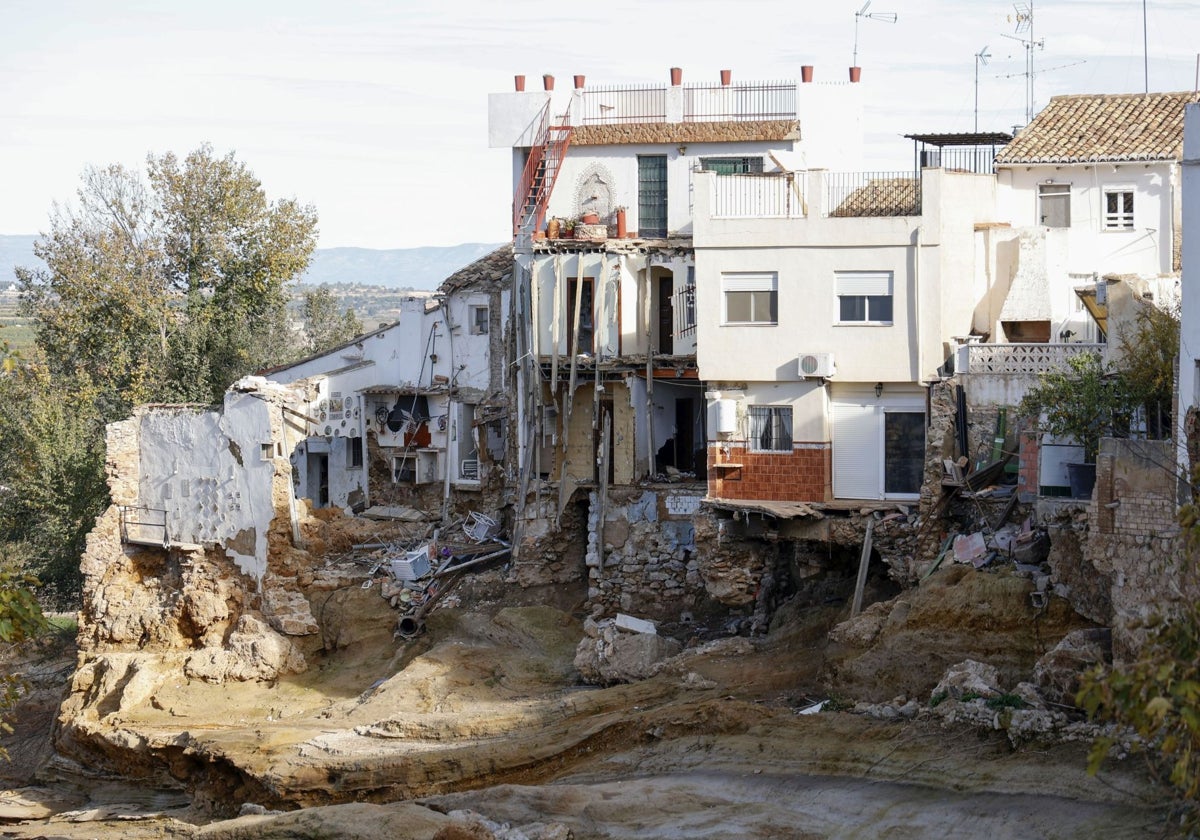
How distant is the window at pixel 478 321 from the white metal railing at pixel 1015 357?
44.0 feet

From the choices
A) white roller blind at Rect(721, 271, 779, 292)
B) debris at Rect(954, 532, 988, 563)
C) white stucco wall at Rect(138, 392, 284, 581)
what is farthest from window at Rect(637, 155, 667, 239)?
debris at Rect(954, 532, 988, 563)

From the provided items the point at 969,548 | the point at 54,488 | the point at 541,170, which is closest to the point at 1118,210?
the point at 969,548

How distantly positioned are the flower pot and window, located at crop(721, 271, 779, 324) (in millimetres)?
7659

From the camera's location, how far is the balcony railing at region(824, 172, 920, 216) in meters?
32.6

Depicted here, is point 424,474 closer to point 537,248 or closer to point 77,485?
point 537,248

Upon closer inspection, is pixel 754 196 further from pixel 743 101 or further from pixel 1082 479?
pixel 1082 479

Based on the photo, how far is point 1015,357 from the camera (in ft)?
97.6

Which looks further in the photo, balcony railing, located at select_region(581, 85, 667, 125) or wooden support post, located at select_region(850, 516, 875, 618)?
balcony railing, located at select_region(581, 85, 667, 125)

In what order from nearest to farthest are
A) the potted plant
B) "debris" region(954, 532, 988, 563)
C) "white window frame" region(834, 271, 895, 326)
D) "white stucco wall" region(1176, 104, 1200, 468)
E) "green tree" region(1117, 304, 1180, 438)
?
1. "white stucco wall" region(1176, 104, 1200, 468)
2. "green tree" region(1117, 304, 1180, 438)
3. the potted plant
4. "debris" region(954, 532, 988, 563)
5. "white window frame" region(834, 271, 895, 326)

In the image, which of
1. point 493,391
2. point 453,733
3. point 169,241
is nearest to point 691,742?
point 453,733

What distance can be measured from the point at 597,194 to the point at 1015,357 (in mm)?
11075

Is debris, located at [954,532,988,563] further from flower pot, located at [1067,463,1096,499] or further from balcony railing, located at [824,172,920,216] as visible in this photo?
balcony railing, located at [824,172,920,216]

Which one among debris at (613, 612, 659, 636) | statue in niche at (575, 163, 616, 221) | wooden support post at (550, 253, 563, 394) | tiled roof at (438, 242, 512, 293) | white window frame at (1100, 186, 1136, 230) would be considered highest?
statue in niche at (575, 163, 616, 221)

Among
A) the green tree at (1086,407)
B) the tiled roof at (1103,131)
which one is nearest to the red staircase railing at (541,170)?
the tiled roof at (1103,131)
